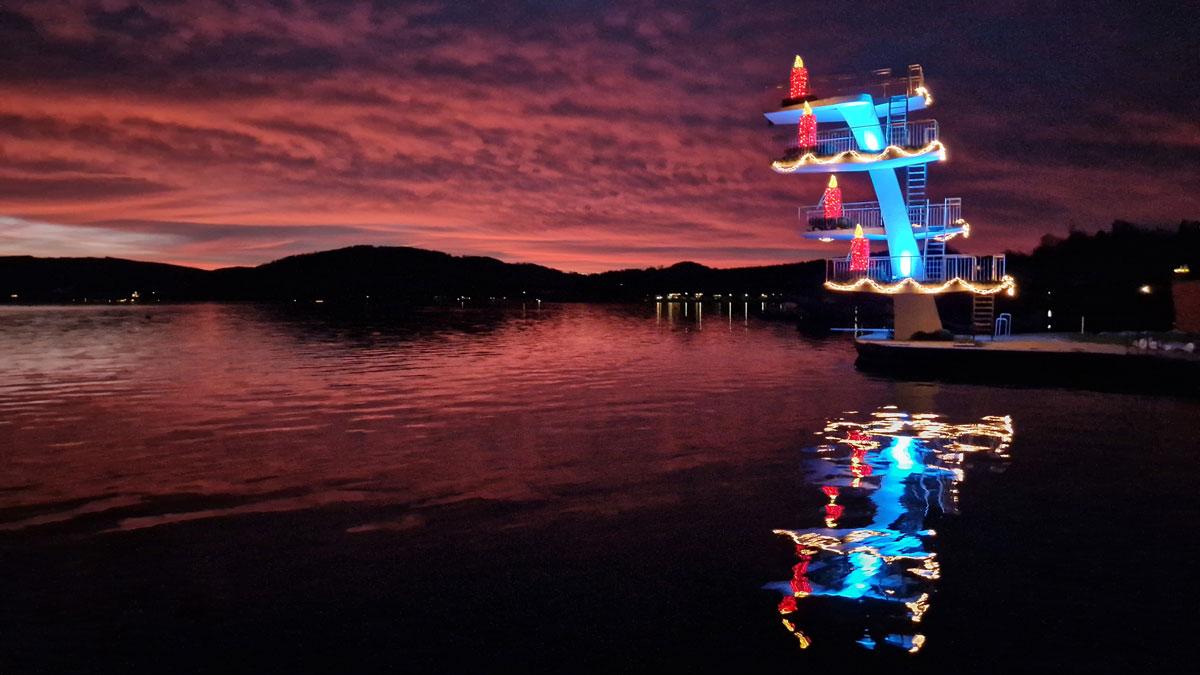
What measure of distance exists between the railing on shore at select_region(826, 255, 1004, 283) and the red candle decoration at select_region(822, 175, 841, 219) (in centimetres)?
201

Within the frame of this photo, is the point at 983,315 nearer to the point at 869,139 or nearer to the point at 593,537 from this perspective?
the point at 869,139

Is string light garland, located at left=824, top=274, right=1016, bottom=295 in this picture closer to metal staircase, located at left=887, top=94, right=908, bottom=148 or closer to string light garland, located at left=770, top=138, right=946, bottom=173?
string light garland, located at left=770, top=138, right=946, bottom=173

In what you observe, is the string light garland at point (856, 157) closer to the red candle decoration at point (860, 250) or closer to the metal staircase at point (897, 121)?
the metal staircase at point (897, 121)

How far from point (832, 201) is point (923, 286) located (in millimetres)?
4955

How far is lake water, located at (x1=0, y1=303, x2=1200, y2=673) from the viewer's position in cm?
671

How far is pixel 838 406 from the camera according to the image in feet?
71.0

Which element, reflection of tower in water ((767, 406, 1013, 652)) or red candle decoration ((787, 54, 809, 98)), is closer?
reflection of tower in water ((767, 406, 1013, 652))

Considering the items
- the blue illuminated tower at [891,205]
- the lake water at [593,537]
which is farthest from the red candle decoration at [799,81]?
the lake water at [593,537]

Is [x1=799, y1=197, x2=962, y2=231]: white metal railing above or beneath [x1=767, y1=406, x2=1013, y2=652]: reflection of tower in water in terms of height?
above

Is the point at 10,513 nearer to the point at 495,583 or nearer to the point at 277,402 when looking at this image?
the point at 495,583

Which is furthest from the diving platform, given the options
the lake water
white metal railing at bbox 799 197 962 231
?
the lake water

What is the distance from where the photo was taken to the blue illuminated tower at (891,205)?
99.8 feet

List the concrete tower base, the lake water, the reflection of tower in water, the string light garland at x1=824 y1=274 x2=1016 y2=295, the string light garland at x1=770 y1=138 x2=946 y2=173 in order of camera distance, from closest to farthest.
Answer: the lake water
the reflection of tower in water
the string light garland at x1=770 y1=138 x2=946 y2=173
the string light garland at x1=824 y1=274 x2=1016 y2=295
the concrete tower base

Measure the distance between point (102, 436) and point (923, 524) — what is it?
628 inches
